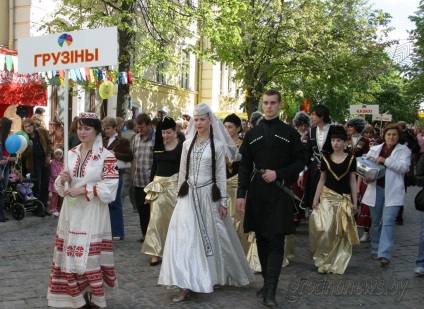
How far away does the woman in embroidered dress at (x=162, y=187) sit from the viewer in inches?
269

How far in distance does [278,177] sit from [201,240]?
101 centimetres

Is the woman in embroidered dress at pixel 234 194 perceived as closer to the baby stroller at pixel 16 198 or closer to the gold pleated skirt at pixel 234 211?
the gold pleated skirt at pixel 234 211

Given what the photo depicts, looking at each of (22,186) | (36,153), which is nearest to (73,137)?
(36,153)

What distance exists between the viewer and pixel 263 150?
212 inches

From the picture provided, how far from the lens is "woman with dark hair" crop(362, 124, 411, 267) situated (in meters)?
7.08

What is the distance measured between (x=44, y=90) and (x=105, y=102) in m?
7.21

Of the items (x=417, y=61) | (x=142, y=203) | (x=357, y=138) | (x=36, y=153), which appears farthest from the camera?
(x=417, y=61)

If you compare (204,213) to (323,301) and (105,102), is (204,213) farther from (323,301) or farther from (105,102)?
(105,102)

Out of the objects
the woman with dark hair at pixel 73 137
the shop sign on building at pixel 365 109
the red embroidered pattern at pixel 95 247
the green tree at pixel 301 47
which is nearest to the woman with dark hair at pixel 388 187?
the red embroidered pattern at pixel 95 247

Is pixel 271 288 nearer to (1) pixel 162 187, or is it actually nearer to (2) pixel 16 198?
(1) pixel 162 187

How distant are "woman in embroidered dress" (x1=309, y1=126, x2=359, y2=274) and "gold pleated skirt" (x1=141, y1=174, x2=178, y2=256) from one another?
179 centimetres

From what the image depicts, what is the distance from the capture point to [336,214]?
6.90 m

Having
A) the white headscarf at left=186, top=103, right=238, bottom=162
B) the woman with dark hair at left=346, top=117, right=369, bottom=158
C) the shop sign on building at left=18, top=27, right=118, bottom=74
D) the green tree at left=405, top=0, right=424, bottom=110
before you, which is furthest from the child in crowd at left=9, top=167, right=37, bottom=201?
the green tree at left=405, top=0, right=424, bottom=110

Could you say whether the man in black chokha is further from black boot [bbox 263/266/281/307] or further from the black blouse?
the black blouse
